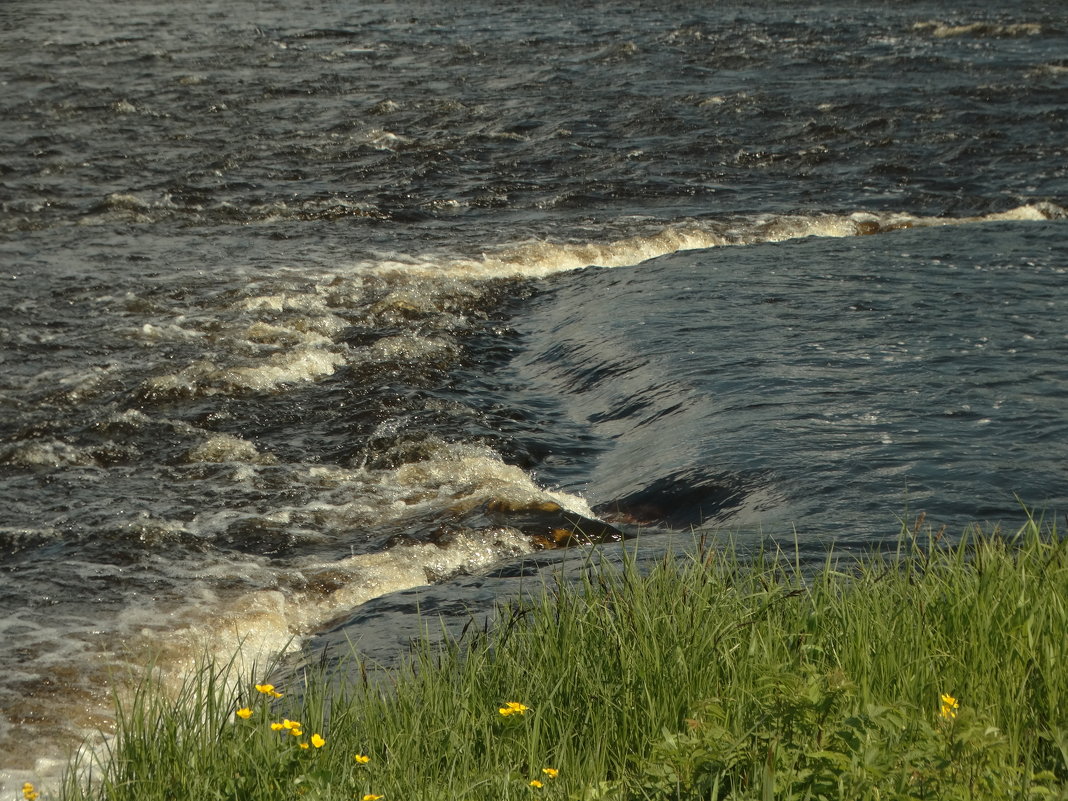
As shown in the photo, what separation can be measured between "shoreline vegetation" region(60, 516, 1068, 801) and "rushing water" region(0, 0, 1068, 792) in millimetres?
1212

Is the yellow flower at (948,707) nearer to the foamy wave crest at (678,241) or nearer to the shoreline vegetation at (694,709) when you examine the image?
the shoreline vegetation at (694,709)

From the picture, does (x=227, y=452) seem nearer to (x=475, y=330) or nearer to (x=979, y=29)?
(x=475, y=330)

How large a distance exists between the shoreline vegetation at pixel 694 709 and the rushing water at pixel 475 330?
47.7 inches

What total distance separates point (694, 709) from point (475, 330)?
7285 millimetres

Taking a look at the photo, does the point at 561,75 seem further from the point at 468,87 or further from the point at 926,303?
the point at 926,303

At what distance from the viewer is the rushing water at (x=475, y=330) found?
21.1 ft

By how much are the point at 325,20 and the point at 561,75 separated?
30.3 ft

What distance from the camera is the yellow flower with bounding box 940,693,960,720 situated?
3.31 metres

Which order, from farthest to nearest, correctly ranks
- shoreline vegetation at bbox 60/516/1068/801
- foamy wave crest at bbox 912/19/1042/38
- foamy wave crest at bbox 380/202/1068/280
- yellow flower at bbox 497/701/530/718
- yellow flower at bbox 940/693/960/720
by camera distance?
foamy wave crest at bbox 912/19/1042/38 → foamy wave crest at bbox 380/202/1068/280 → yellow flower at bbox 497/701/530/718 → yellow flower at bbox 940/693/960/720 → shoreline vegetation at bbox 60/516/1068/801

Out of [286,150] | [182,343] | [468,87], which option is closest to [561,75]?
[468,87]

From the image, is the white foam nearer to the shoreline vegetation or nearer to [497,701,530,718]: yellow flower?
the shoreline vegetation

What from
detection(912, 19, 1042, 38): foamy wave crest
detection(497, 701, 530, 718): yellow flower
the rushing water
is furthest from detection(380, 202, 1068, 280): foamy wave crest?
detection(912, 19, 1042, 38): foamy wave crest

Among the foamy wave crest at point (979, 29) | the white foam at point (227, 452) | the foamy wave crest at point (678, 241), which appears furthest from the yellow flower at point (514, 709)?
the foamy wave crest at point (979, 29)

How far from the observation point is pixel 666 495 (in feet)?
23.0
